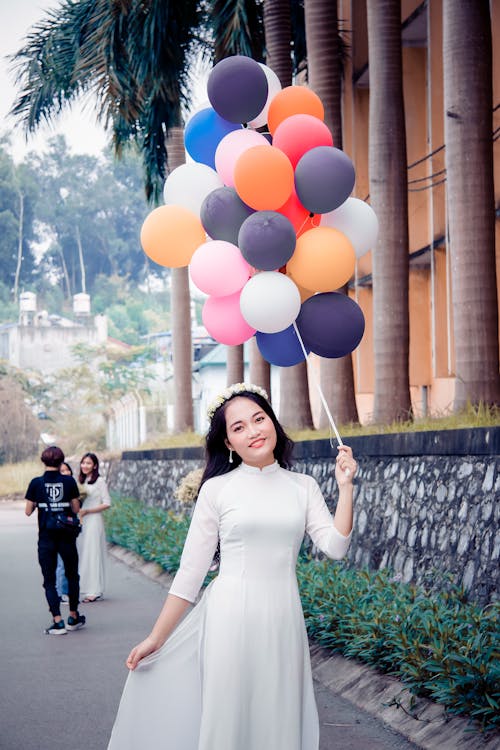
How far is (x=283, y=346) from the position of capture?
624cm

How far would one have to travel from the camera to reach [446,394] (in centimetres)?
2056

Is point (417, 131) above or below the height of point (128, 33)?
below

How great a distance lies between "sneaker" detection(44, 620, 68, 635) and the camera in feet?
35.6

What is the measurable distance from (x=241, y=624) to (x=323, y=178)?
2478 mm

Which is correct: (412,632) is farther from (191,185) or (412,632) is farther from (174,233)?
(191,185)

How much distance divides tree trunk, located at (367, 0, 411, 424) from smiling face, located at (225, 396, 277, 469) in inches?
342

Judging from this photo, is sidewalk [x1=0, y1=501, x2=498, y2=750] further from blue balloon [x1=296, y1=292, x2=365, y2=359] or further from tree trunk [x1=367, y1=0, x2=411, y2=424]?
tree trunk [x1=367, y1=0, x2=411, y2=424]

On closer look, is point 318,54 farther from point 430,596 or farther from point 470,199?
point 430,596

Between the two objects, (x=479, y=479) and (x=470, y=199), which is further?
(x=470, y=199)

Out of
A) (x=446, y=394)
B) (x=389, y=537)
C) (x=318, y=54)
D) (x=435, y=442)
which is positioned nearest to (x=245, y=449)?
(x=435, y=442)

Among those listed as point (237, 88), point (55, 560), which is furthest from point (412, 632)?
point (55, 560)

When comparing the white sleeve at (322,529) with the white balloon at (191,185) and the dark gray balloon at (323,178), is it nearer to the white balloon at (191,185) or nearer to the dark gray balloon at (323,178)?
the dark gray balloon at (323,178)

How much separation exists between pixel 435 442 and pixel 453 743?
3712 mm

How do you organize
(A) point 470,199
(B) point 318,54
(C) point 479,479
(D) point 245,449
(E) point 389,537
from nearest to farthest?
(D) point 245,449, (C) point 479,479, (E) point 389,537, (A) point 470,199, (B) point 318,54
